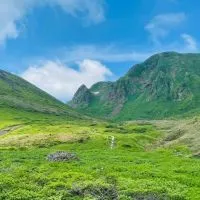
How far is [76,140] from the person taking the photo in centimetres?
12131

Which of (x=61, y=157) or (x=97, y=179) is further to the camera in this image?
(x=61, y=157)

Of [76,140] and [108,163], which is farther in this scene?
[76,140]

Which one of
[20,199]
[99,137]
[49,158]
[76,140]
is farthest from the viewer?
[99,137]

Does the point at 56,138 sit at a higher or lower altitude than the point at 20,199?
higher

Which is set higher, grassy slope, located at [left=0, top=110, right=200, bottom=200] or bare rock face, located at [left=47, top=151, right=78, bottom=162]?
bare rock face, located at [left=47, top=151, right=78, bottom=162]

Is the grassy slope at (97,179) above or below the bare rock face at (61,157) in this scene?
below

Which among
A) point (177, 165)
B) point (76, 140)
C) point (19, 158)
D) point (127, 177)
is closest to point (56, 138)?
point (76, 140)

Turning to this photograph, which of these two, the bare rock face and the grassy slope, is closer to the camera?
the grassy slope

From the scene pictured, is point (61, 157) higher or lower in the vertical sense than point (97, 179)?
higher

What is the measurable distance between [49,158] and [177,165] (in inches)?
675

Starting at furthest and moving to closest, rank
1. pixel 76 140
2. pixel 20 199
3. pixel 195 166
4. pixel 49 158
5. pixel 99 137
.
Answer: pixel 99 137 → pixel 76 140 → pixel 49 158 → pixel 195 166 → pixel 20 199

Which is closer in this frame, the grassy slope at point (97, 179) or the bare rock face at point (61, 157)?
the grassy slope at point (97, 179)

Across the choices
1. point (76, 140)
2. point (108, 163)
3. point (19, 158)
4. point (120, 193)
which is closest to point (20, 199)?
point (120, 193)

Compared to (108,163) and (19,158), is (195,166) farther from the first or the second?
(19,158)
